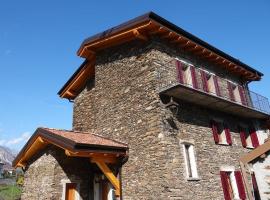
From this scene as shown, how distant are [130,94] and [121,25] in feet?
10.4

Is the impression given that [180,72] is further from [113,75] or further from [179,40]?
[113,75]

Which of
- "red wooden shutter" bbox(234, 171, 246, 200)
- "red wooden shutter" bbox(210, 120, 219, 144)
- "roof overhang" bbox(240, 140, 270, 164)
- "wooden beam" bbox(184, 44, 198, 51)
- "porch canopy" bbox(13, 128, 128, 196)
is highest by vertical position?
"wooden beam" bbox(184, 44, 198, 51)

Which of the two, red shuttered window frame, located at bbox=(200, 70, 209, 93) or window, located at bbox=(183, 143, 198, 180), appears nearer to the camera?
window, located at bbox=(183, 143, 198, 180)

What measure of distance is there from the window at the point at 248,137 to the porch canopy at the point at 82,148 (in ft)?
24.0

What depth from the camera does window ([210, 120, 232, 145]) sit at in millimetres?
12398

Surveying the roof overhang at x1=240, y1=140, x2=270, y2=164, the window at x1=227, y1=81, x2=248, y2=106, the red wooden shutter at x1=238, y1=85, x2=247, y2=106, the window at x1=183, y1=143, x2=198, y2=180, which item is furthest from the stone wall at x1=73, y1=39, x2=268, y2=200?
the red wooden shutter at x1=238, y1=85, x2=247, y2=106

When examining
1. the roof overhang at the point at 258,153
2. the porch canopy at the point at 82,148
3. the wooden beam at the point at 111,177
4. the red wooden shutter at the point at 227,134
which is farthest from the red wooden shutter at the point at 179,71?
the wooden beam at the point at 111,177

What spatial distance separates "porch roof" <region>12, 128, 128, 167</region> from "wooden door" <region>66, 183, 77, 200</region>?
6.17 feet

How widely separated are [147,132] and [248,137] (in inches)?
316

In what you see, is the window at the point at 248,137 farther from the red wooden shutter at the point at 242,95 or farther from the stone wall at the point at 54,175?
the stone wall at the point at 54,175

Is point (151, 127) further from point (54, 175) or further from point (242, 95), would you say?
point (242, 95)

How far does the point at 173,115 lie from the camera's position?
1048 centimetres

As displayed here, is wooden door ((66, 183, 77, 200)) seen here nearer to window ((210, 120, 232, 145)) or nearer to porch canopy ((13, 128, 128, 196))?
porch canopy ((13, 128, 128, 196))

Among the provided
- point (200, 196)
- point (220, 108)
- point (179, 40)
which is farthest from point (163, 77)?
point (200, 196)
